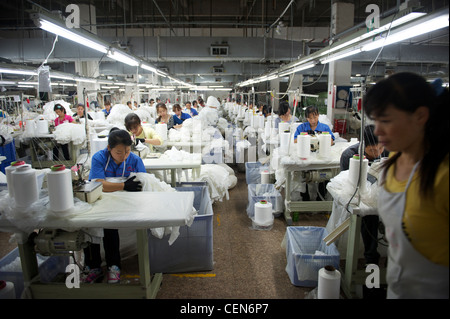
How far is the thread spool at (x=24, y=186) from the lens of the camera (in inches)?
80.8

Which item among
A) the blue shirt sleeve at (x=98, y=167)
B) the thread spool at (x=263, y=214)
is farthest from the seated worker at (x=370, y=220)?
the blue shirt sleeve at (x=98, y=167)

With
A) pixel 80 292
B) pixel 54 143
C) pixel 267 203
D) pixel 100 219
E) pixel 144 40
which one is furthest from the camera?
pixel 144 40

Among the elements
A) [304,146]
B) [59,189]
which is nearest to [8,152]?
[59,189]

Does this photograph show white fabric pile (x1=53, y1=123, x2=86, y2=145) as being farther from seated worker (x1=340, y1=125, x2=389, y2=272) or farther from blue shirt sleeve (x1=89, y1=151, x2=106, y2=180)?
seated worker (x1=340, y1=125, x2=389, y2=272)

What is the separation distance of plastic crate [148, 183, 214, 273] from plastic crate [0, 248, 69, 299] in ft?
2.56

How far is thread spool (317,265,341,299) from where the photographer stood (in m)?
2.33

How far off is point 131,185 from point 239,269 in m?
1.29

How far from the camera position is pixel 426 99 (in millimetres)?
1095

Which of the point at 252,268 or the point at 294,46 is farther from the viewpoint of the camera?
the point at 294,46

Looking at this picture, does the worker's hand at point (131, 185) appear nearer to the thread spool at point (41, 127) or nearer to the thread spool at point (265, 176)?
the thread spool at point (265, 176)

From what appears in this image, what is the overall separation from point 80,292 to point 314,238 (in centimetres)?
210

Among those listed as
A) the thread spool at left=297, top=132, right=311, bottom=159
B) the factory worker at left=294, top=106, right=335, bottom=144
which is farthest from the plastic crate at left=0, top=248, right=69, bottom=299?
the factory worker at left=294, top=106, right=335, bottom=144

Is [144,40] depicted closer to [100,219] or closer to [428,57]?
[100,219]
